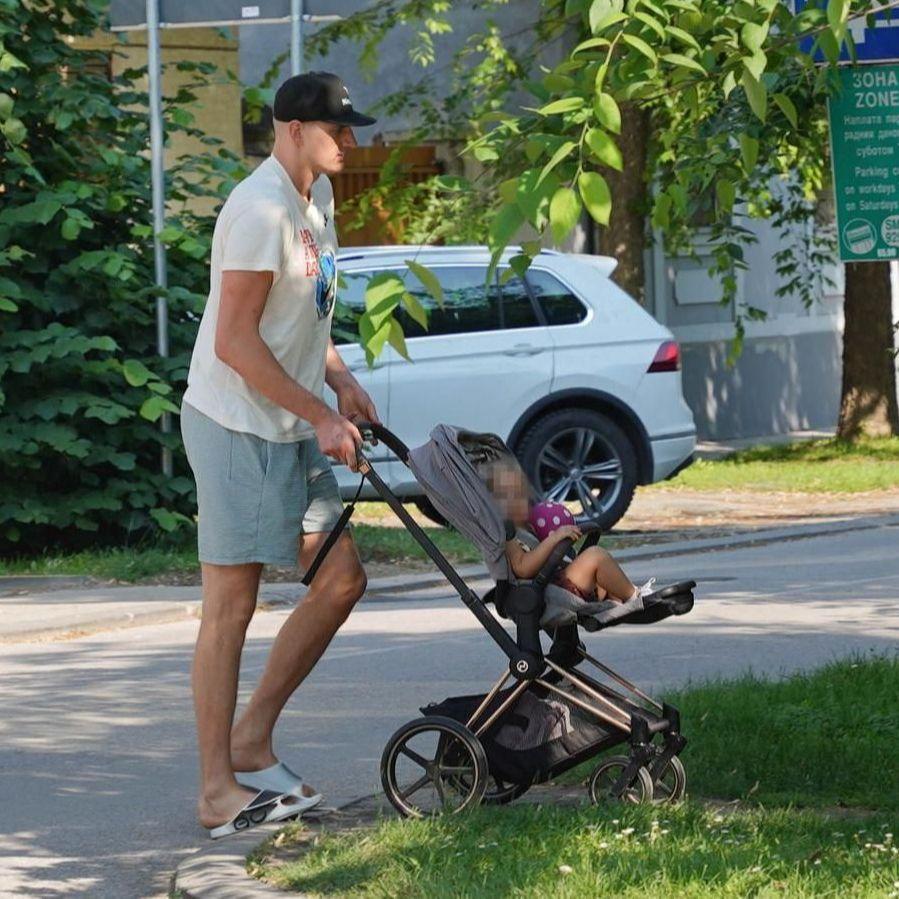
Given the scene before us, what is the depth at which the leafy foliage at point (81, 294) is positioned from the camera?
13016 millimetres

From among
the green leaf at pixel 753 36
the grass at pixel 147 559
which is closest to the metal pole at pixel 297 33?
the grass at pixel 147 559

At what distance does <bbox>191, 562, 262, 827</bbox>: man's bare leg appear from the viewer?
6.34 m

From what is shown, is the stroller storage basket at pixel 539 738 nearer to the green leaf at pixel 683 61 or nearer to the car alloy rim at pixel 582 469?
the green leaf at pixel 683 61

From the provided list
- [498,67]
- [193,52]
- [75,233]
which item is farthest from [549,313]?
[498,67]

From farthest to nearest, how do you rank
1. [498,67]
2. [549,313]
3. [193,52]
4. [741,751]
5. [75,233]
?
[498,67] → [193,52] → [549,313] → [75,233] → [741,751]

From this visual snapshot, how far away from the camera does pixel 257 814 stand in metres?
6.31

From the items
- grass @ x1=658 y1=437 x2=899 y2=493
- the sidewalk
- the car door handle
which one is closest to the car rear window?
the car door handle

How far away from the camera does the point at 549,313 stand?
50.9ft

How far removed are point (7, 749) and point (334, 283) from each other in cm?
237

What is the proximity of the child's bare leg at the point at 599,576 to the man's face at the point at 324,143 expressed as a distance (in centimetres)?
130

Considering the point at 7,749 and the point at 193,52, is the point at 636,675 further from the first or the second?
the point at 193,52

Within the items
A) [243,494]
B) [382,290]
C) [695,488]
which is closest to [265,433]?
[243,494]

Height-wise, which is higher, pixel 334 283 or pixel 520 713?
pixel 334 283

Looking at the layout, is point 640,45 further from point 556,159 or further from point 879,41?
point 879,41
